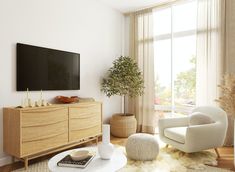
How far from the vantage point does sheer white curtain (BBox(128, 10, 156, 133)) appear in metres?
4.70

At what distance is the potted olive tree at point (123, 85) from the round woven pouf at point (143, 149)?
141 cm

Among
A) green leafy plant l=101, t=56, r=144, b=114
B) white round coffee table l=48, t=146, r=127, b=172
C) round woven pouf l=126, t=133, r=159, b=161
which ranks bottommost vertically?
round woven pouf l=126, t=133, r=159, b=161

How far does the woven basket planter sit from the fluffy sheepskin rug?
4.02 feet

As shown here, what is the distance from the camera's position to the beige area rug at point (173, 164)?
262 cm

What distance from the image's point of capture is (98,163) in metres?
1.91

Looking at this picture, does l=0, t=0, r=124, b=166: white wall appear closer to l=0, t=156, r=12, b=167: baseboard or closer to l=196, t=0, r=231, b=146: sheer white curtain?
l=0, t=156, r=12, b=167: baseboard

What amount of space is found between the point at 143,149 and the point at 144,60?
2472 mm

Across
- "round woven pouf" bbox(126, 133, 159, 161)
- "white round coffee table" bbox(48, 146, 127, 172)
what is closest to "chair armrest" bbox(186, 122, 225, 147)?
"round woven pouf" bbox(126, 133, 159, 161)

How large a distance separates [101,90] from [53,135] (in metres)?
1.77

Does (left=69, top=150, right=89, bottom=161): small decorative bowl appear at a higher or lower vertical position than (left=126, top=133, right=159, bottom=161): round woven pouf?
higher

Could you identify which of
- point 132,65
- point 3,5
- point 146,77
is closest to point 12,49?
point 3,5

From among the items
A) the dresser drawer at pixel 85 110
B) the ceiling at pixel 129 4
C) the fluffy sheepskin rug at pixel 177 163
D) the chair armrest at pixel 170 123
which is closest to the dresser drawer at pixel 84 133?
the dresser drawer at pixel 85 110

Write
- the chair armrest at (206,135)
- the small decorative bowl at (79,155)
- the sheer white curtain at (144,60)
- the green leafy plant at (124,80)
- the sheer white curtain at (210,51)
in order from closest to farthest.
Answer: the small decorative bowl at (79,155) → the chair armrest at (206,135) → the sheer white curtain at (210,51) → the green leafy plant at (124,80) → the sheer white curtain at (144,60)

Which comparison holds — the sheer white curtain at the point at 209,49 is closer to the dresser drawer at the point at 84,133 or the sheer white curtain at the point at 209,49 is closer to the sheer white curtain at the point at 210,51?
the sheer white curtain at the point at 210,51
